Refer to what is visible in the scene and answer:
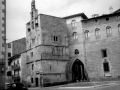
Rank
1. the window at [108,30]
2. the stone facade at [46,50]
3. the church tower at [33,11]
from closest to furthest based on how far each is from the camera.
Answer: the stone facade at [46,50] < the window at [108,30] < the church tower at [33,11]

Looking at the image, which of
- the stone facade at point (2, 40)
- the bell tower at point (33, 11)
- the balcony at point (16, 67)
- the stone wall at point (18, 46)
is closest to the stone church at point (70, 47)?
the bell tower at point (33, 11)

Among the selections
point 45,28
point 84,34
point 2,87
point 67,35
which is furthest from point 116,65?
point 2,87

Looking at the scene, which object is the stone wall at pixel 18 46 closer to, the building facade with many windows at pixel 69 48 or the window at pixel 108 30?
the building facade with many windows at pixel 69 48

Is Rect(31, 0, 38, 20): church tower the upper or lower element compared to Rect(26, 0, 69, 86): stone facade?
upper

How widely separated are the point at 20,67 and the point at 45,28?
11.1 meters

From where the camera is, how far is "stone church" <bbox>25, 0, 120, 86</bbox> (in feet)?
120

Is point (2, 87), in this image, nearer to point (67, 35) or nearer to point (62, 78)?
point (62, 78)

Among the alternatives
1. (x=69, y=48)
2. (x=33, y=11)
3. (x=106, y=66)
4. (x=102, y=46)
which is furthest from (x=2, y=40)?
(x=33, y=11)

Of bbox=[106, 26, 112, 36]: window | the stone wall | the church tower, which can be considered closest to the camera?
bbox=[106, 26, 112, 36]: window

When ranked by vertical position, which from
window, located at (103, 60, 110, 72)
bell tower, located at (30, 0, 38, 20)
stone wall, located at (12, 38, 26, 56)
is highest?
bell tower, located at (30, 0, 38, 20)

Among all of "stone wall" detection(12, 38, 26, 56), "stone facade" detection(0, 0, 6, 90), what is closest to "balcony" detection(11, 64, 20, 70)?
"stone wall" detection(12, 38, 26, 56)

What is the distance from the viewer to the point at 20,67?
1668 inches

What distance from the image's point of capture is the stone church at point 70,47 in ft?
120

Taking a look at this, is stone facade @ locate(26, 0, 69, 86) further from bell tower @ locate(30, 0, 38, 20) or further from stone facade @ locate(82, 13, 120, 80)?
stone facade @ locate(82, 13, 120, 80)
